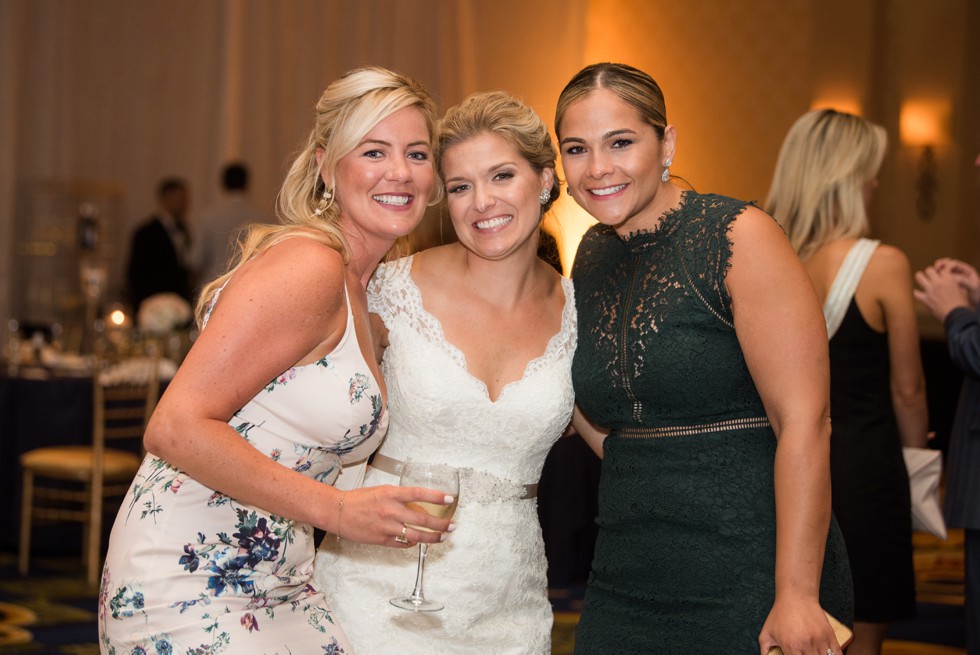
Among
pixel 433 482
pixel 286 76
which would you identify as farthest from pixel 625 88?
pixel 286 76

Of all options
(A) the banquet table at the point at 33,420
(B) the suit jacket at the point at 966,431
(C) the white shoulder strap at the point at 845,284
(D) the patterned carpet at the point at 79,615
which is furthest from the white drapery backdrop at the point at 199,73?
(B) the suit jacket at the point at 966,431

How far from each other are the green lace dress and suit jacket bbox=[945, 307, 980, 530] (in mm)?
1041

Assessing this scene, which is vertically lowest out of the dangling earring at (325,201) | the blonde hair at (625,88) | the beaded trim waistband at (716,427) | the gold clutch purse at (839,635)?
the gold clutch purse at (839,635)

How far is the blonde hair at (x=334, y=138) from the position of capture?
7.14 feet

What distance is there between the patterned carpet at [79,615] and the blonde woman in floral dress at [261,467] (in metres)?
2.65

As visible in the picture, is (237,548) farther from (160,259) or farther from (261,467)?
(160,259)

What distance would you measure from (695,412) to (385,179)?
790 millimetres

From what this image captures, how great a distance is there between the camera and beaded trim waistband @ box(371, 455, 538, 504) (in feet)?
8.21

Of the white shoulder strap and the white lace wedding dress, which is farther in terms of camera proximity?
the white shoulder strap

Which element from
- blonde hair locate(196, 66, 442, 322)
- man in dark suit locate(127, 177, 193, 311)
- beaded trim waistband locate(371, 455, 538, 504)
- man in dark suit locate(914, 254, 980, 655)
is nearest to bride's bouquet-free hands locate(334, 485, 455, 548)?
blonde hair locate(196, 66, 442, 322)

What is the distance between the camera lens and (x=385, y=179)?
7.47 ft

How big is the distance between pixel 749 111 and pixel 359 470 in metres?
7.33

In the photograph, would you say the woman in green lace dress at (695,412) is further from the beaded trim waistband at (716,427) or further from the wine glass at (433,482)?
the wine glass at (433,482)

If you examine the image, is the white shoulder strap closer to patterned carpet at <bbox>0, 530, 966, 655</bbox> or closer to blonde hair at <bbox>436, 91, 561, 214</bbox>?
blonde hair at <bbox>436, 91, 561, 214</bbox>
